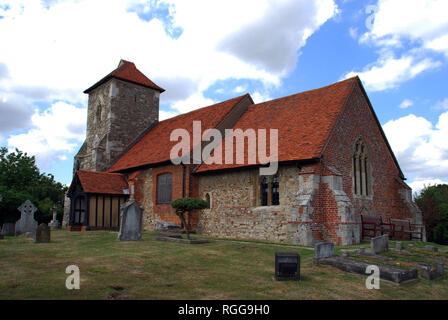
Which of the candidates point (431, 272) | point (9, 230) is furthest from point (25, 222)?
point (431, 272)

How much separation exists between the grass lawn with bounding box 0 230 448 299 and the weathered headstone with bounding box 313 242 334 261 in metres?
0.36

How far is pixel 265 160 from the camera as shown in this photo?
1708cm

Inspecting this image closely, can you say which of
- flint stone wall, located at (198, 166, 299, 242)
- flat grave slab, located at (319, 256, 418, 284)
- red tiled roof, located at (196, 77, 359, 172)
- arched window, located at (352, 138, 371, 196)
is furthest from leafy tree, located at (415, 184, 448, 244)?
flat grave slab, located at (319, 256, 418, 284)

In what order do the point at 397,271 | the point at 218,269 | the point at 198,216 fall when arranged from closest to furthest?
1. the point at 397,271
2. the point at 218,269
3. the point at 198,216

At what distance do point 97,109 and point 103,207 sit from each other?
11.9 meters

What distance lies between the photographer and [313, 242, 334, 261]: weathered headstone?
33.1 feet

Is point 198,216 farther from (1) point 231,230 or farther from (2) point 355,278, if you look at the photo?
(2) point 355,278

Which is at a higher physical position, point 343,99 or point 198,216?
point 343,99

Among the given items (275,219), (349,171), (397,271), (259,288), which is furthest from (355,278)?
(349,171)

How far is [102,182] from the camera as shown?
2377 centimetres

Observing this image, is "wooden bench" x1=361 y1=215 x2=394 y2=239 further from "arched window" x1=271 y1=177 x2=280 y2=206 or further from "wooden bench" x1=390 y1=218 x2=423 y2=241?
"arched window" x1=271 y1=177 x2=280 y2=206

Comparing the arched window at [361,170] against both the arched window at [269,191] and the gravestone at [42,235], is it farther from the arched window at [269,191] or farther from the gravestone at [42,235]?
the gravestone at [42,235]

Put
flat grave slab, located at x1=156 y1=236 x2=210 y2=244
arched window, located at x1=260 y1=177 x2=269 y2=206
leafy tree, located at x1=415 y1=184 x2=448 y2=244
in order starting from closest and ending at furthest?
1. flat grave slab, located at x1=156 y1=236 x2=210 y2=244
2. arched window, located at x1=260 y1=177 x2=269 y2=206
3. leafy tree, located at x1=415 y1=184 x2=448 y2=244

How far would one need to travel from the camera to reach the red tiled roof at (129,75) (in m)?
30.2
